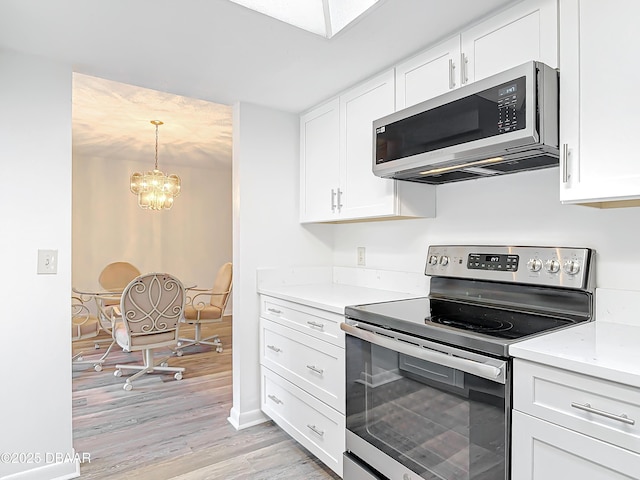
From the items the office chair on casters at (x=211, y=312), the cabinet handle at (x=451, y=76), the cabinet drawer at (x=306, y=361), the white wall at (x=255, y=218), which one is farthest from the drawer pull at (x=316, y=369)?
the office chair on casters at (x=211, y=312)

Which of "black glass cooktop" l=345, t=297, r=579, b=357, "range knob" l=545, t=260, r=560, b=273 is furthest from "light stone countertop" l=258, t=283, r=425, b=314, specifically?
"range knob" l=545, t=260, r=560, b=273

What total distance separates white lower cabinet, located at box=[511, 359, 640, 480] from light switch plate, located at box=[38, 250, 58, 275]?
82.2 inches

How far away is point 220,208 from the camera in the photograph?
628 cm

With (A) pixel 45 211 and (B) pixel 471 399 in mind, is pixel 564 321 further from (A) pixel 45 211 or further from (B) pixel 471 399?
(A) pixel 45 211

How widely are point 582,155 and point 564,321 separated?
0.64m

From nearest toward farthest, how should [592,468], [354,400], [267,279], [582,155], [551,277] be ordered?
[592,468] → [582,155] → [551,277] → [354,400] → [267,279]

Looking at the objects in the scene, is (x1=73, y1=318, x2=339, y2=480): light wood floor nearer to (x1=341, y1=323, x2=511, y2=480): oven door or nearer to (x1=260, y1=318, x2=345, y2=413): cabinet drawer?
(x1=260, y1=318, x2=345, y2=413): cabinet drawer

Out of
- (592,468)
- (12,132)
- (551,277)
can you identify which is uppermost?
(12,132)

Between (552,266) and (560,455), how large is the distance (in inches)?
30.8

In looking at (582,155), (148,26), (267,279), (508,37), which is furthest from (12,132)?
(582,155)

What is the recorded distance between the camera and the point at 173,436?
2463mm

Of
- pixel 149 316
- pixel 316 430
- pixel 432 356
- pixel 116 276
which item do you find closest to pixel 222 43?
pixel 432 356

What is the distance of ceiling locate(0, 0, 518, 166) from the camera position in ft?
5.24

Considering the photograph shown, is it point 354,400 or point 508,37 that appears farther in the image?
point 354,400
